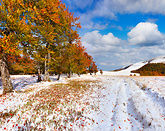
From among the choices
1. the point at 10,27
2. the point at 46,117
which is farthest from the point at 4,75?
the point at 46,117

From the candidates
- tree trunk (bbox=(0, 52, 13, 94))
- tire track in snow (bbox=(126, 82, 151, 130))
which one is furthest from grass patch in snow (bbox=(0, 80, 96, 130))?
tree trunk (bbox=(0, 52, 13, 94))

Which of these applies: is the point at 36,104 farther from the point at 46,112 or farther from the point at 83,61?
the point at 83,61

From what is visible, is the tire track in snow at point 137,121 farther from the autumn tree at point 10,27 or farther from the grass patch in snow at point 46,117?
the autumn tree at point 10,27

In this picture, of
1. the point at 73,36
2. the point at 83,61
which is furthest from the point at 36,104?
the point at 83,61

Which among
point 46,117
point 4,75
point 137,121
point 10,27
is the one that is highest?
point 10,27

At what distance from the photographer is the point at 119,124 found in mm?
4855

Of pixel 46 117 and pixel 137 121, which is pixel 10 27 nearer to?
pixel 46 117

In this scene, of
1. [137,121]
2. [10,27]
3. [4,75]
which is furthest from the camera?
[4,75]

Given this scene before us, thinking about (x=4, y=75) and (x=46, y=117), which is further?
(x=4, y=75)

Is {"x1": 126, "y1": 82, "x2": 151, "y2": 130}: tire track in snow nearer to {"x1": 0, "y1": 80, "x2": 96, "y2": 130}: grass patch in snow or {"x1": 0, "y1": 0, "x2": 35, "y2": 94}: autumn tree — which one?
{"x1": 0, "y1": 80, "x2": 96, "y2": 130}: grass patch in snow

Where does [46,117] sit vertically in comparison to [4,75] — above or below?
below

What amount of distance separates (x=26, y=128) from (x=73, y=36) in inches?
803

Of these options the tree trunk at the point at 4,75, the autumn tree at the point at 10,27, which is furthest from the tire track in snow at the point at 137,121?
the tree trunk at the point at 4,75

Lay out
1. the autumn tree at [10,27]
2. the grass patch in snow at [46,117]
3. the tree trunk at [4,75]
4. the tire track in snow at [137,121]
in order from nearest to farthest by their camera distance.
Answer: the grass patch in snow at [46,117], the tire track in snow at [137,121], the autumn tree at [10,27], the tree trunk at [4,75]
